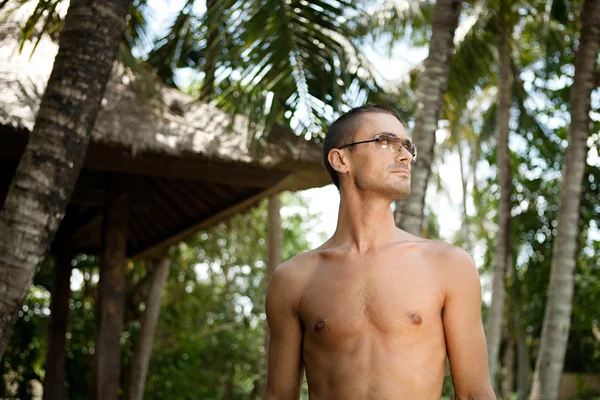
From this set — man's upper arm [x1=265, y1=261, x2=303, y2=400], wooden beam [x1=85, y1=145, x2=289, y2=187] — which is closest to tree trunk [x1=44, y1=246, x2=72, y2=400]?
wooden beam [x1=85, y1=145, x2=289, y2=187]

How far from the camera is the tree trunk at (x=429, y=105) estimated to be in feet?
18.9

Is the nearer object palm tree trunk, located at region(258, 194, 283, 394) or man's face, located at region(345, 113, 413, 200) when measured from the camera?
man's face, located at region(345, 113, 413, 200)

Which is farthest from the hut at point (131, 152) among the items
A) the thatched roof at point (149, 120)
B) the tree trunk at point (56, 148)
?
the tree trunk at point (56, 148)

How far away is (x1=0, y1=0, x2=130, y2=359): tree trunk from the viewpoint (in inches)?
157

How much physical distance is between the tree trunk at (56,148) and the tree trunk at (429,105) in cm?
234

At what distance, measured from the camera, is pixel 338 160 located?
276 cm

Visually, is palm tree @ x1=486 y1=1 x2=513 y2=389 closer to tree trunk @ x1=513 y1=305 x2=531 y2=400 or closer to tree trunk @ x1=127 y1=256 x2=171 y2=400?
tree trunk @ x1=513 y1=305 x2=531 y2=400

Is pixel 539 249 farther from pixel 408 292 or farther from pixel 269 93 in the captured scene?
pixel 408 292

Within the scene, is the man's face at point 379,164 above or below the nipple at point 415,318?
above

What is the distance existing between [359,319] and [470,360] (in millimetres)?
352

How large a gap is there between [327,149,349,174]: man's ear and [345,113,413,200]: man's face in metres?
0.02

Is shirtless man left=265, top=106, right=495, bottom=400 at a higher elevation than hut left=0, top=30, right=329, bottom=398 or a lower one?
lower

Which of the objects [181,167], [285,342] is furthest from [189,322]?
[285,342]

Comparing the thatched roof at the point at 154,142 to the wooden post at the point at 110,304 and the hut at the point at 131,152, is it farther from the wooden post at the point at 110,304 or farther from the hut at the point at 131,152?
the wooden post at the point at 110,304
